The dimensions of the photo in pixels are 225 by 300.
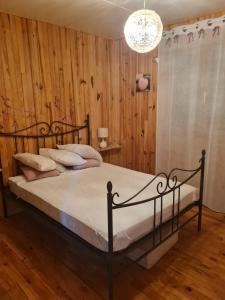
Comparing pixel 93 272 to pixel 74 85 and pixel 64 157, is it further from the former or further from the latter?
pixel 74 85

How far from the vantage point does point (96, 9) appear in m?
2.63

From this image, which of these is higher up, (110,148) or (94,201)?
(110,148)

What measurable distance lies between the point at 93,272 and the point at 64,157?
1.43 m

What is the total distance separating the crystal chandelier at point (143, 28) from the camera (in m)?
1.83

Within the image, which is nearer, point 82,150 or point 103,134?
point 82,150

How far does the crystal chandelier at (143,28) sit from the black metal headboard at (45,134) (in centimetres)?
182

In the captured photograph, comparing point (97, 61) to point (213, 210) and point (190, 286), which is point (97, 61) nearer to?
point (213, 210)

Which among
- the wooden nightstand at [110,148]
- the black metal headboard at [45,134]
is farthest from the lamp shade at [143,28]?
the wooden nightstand at [110,148]

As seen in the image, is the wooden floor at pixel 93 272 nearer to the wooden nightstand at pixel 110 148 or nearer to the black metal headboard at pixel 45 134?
the black metal headboard at pixel 45 134

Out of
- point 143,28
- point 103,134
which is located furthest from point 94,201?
point 103,134

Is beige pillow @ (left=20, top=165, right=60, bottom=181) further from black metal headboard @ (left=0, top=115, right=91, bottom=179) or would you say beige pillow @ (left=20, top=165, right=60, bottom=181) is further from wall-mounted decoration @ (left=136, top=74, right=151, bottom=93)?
wall-mounted decoration @ (left=136, top=74, right=151, bottom=93)

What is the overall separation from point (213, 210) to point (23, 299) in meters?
2.47

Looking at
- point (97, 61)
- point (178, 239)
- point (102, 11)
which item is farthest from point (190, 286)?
point (97, 61)

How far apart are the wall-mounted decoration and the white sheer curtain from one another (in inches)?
11.9
